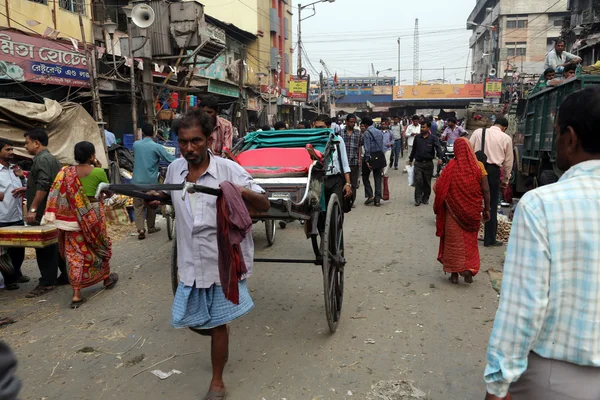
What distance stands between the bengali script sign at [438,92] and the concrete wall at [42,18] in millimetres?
42163

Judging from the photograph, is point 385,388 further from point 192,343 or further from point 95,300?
point 95,300

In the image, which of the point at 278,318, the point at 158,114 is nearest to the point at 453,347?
the point at 278,318

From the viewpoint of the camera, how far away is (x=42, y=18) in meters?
11.0

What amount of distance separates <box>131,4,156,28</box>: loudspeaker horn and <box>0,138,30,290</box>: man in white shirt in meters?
5.61

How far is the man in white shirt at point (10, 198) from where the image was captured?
516cm

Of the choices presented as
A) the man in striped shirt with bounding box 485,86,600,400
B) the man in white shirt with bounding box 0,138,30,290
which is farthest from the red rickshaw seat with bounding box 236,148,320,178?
the man in striped shirt with bounding box 485,86,600,400

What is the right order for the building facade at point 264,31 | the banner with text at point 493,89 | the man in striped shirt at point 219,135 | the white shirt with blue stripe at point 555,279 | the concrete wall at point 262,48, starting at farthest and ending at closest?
Answer: the banner with text at point 493,89
the concrete wall at point 262,48
the building facade at point 264,31
the man in striped shirt at point 219,135
the white shirt with blue stripe at point 555,279

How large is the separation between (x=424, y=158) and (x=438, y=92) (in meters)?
42.7

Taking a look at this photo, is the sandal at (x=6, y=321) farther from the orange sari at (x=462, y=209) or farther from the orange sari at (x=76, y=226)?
the orange sari at (x=462, y=209)

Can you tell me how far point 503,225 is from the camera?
751cm

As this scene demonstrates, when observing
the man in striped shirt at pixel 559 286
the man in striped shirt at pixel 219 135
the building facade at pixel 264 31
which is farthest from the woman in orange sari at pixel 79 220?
the building facade at pixel 264 31

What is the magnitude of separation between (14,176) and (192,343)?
301cm

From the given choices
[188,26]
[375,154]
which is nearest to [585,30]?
[375,154]

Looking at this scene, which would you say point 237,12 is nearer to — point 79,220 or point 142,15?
point 142,15
